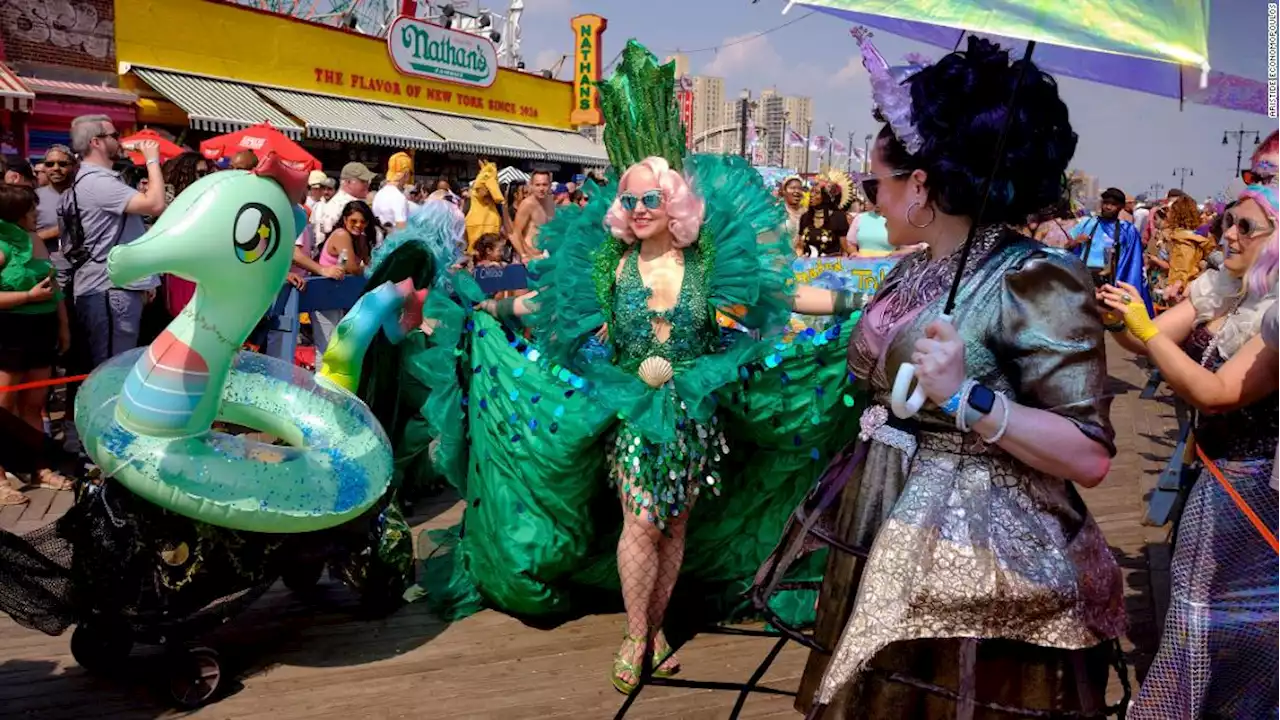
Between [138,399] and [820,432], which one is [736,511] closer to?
[820,432]

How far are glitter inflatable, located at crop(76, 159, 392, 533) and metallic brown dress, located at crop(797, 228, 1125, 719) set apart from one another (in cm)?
194

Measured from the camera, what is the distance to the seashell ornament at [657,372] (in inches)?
131

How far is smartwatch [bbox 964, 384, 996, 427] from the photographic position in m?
1.62

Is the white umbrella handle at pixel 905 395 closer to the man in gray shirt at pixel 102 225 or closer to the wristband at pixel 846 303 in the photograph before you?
the wristband at pixel 846 303

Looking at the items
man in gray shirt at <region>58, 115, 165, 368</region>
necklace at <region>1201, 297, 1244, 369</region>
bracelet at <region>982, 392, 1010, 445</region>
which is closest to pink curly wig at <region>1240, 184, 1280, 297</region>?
necklace at <region>1201, 297, 1244, 369</region>

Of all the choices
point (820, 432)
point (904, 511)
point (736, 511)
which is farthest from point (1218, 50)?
point (736, 511)

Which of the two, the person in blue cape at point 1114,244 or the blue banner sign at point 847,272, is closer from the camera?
the blue banner sign at point 847,272

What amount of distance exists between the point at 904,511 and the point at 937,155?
0.63 meters

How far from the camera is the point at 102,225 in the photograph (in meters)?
5.27

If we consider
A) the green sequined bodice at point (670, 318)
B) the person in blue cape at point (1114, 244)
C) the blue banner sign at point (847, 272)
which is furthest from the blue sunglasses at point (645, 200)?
the person in blue cape at point (1114, 244)

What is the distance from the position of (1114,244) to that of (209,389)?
8509 mm

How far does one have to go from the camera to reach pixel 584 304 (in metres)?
3.50

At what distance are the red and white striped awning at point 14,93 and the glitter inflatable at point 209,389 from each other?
11.5 meters

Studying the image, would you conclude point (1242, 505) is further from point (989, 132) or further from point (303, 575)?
point (303, 575)
